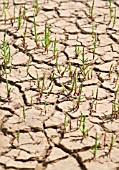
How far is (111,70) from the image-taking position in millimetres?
3717

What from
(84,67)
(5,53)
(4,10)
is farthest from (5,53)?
(4,10)

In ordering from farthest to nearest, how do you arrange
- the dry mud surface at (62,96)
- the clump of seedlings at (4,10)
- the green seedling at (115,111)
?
the clump of seedlings at (4,10) → the green seedling at (115,111) → the dry mud surface at (62,96)

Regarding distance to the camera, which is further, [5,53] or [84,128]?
[5,53]

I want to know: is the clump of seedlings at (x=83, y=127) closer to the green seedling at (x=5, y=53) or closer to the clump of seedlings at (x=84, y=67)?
the clump of seedlings at (x=84, y=67)

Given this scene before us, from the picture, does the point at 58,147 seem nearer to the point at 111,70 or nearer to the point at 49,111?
the point at 49,111

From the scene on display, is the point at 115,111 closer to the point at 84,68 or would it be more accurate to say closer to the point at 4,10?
Result: the point at 84,68

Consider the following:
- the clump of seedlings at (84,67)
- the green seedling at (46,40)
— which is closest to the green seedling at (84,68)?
the clump of seedlings at (84,67)

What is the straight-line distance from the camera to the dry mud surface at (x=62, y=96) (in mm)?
2873

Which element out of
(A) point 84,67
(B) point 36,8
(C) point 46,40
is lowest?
(A) point 84,67

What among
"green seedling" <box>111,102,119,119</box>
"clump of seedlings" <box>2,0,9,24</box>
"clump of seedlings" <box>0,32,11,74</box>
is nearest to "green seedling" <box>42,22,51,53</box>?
"clump of seedlings" <box>0,32,11,74</box>

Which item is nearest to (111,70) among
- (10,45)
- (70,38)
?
(70,38)

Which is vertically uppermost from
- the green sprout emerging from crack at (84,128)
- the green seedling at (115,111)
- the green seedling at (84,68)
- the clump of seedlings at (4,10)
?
the clump of seedlings at (4,10)

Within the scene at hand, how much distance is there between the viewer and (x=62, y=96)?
11.2 ft

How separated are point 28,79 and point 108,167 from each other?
1086mm
